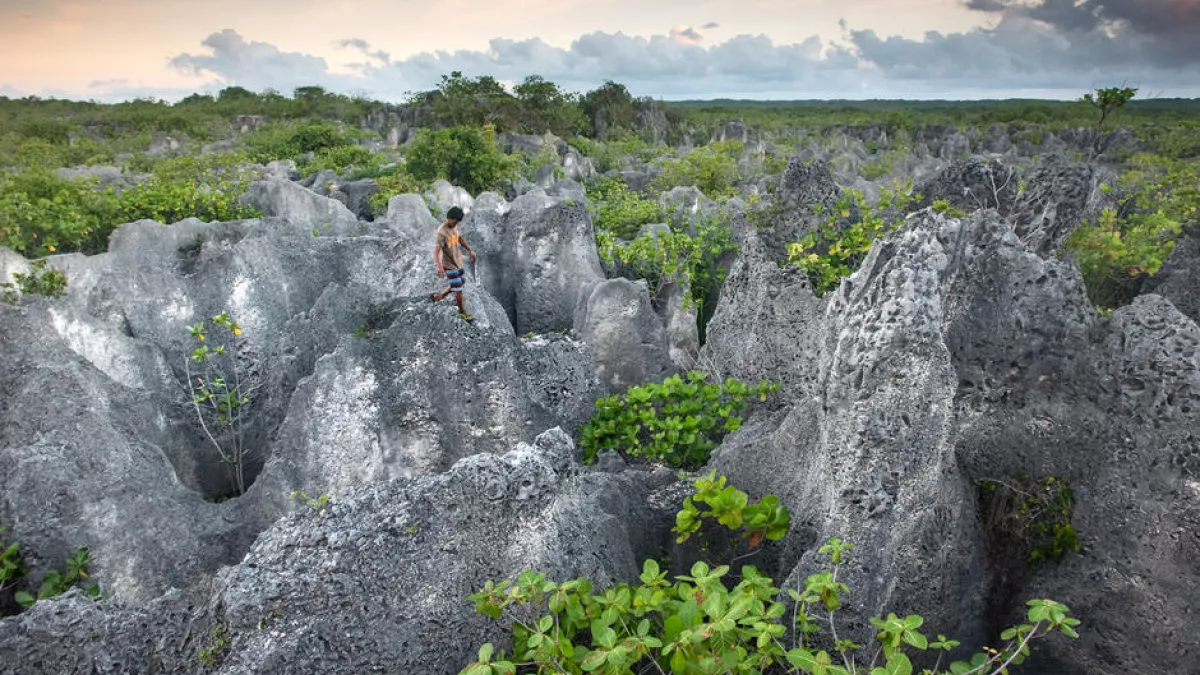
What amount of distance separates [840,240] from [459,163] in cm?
1345

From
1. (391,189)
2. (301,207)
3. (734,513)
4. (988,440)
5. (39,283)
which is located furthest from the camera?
(391,189)

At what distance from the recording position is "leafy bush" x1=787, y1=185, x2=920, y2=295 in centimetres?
631

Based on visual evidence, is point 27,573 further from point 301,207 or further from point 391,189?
point 391,189

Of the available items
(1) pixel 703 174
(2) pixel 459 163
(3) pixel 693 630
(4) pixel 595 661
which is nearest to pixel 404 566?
(4) pixel 595 661

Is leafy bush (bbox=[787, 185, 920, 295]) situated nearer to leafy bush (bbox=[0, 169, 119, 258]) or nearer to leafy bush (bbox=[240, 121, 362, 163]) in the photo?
leafy bush (bbox=[0, 169, 119, 258])

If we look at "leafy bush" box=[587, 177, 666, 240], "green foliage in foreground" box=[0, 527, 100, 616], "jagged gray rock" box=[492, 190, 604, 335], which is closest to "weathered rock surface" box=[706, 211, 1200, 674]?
"green foliage in foreground" box=[0, 527, 100, 616]

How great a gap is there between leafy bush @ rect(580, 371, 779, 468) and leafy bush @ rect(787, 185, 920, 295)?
1133 mm

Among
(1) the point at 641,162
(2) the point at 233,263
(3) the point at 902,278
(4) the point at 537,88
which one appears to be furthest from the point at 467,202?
(4) the point at 537,88

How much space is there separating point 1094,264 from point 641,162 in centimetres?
2562

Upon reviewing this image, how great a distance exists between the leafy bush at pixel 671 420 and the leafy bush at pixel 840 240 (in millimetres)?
1133

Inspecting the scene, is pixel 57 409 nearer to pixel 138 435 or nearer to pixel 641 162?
pixel 138 435

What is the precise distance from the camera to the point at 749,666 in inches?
103

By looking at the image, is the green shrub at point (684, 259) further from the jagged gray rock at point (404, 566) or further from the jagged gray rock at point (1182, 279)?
the jagged gray rock at point (404, 566)

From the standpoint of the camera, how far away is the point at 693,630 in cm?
255
